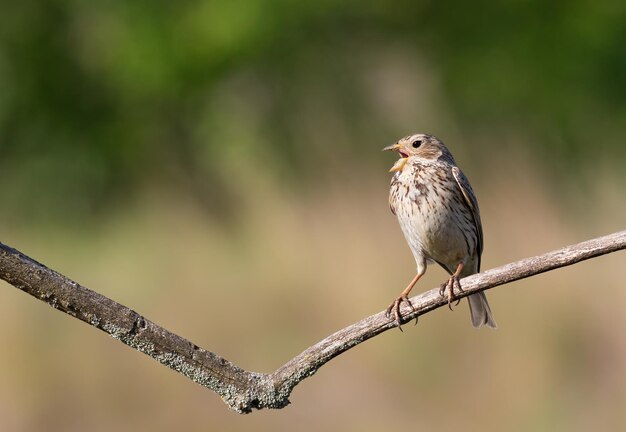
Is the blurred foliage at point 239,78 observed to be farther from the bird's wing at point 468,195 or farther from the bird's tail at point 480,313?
the bird's wing at point 468,195

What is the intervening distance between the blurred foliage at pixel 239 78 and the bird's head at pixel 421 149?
718 cm

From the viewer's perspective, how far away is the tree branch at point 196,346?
3893 millimetres

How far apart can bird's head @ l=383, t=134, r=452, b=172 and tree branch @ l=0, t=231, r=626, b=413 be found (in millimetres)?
2330

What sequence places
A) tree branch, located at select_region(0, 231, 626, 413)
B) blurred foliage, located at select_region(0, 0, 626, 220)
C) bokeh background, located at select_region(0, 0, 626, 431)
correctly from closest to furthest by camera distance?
1. tree branch, located at select_region(0, 231, 626, 413)
2. bokeh background, located at select_region(0, 0, 626, 431)
3. blurred foliage, located at select_region(0, 0, 626, 220)

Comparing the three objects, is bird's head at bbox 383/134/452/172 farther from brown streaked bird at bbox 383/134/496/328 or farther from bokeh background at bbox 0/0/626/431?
bokeh background at bbox 0/0/626/431

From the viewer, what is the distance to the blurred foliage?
14531 millimetres

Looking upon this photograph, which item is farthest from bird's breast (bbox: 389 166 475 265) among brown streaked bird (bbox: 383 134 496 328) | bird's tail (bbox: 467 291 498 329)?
bird's tail (bbox: 467 291 498 329)

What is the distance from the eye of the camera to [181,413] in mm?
9180

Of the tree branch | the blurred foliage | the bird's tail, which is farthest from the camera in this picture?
the blurred foliage

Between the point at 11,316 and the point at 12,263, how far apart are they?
20.1ft

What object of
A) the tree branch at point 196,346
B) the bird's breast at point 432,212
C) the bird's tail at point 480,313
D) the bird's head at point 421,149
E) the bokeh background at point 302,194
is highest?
the bokeh background at point 302,194

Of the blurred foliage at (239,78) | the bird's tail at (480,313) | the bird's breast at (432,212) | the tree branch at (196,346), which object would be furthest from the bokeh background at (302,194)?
the tree branch at (196,346)

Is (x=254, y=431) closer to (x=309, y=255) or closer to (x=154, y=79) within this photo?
(x=309, y=255)

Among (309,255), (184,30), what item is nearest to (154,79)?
(184,30)
